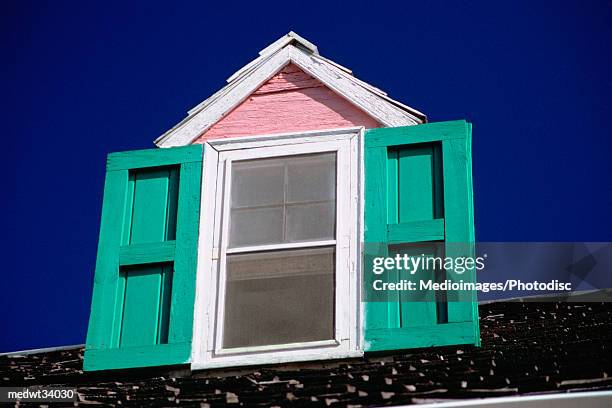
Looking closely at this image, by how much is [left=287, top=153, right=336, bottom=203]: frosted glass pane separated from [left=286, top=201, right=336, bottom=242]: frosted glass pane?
0.05m

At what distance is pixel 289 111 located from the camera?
6.96 metres

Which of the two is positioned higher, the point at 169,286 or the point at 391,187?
the point at 391,187

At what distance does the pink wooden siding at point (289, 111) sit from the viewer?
6.86m

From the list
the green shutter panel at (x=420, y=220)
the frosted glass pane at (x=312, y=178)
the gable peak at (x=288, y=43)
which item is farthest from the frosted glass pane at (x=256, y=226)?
the gable peak at (x=288, y=43)

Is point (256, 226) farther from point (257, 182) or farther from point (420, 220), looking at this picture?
point (420, 220)

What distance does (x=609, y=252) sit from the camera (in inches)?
356

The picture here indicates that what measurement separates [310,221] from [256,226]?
0.29 metres

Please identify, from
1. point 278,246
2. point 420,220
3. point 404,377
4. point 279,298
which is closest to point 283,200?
point 278,246

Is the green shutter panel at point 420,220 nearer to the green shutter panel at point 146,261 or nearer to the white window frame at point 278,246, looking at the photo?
the white window frame at point 278,246

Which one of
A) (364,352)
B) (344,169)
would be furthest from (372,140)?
Answer: (364,352)

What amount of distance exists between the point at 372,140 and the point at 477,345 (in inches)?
49.6

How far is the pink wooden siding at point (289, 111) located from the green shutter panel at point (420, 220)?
0.88ft

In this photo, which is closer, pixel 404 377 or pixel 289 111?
pixel 404 377

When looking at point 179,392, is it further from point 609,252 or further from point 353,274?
point 609,252
